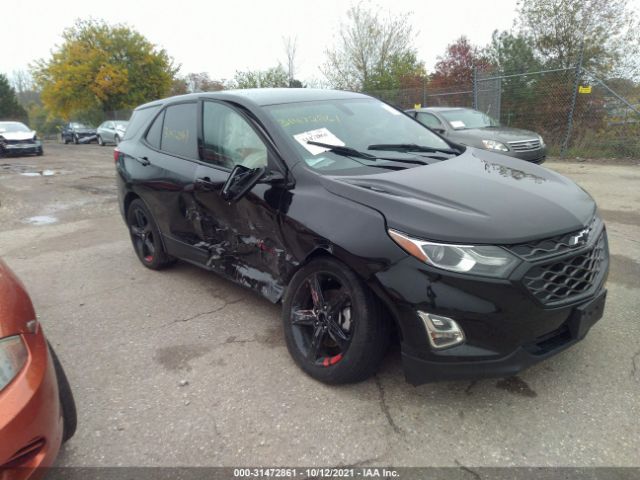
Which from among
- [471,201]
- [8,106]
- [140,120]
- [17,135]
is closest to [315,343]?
[471,201]

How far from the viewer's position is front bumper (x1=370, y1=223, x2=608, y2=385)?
81.9 inches

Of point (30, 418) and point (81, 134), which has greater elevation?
point (81, 134)

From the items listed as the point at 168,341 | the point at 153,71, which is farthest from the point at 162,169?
the point at 153,71

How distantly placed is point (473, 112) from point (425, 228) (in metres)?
9.27

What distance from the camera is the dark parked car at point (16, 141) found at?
1848 centimetres

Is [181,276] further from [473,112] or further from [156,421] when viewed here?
[473,112]

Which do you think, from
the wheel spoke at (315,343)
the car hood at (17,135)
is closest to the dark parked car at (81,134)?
the car hood at (17,135)

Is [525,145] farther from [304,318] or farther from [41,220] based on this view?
[41,220]

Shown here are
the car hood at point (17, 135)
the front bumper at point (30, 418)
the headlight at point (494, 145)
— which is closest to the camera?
the front bumper at point (30, 418)

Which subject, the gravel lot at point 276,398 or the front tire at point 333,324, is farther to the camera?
the front tire at point 333,324

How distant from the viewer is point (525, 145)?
9.09 m

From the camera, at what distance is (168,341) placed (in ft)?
10.7

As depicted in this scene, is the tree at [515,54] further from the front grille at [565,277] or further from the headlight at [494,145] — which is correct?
the front grille at [565,277]

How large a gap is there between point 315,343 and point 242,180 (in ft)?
3.56
